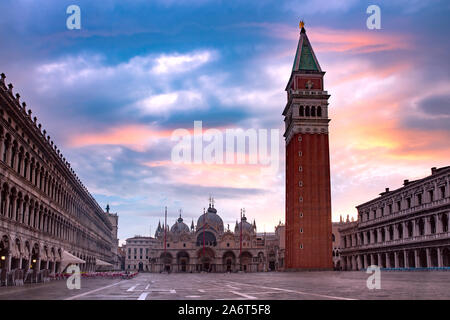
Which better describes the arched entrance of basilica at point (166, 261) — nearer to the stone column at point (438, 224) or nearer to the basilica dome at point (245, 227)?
the basilica dome at point (245, 227)

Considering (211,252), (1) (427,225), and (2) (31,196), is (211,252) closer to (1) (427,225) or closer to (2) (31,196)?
(1) (427,225)

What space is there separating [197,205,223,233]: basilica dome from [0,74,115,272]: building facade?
268ft

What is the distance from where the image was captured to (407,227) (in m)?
73.3

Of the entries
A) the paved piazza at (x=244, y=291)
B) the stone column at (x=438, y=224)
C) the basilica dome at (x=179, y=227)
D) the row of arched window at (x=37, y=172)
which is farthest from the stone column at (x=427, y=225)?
the basilica dome at (x=179, y=227)

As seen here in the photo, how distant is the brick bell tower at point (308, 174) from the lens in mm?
91375

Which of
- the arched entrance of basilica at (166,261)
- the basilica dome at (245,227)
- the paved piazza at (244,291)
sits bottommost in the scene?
the arched entrance of basilica at (166,261)

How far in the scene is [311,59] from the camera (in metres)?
A: 105

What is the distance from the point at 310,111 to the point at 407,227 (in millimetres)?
34604

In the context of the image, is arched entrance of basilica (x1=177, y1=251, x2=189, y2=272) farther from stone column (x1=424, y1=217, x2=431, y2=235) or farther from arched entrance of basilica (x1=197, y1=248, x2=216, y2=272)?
stone column (x1=424, y1=217, x2=431, y2=235)

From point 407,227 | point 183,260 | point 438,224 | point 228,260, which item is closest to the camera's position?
point 438,224

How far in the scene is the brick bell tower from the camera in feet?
300

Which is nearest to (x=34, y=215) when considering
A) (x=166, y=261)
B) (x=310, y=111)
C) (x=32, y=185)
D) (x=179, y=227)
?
(x=32, y=185)

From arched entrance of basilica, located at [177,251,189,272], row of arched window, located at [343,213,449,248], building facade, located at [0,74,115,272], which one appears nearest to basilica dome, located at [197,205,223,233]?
arched entrance of basilica, located at [177,251,189,272]
